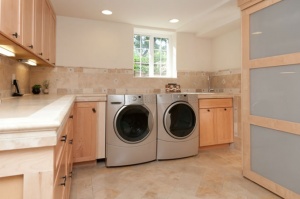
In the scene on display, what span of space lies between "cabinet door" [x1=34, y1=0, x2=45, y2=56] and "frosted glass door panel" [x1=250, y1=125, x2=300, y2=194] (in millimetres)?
2373

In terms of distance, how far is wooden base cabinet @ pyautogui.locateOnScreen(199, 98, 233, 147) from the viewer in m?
3.05

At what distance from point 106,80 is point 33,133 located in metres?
2.63

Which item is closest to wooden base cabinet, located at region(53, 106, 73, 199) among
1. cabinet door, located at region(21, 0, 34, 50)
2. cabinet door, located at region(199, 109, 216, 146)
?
cabinet door, located at region(21, 0, 34, 50)

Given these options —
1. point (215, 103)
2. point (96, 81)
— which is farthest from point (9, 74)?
point (215, 103)

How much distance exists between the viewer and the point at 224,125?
3.21m

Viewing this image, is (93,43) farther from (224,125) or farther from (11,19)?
(224,125)

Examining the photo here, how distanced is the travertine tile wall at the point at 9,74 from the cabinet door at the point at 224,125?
9.30 ft

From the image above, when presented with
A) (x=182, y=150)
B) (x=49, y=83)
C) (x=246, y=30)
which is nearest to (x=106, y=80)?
(x=49, y=83)

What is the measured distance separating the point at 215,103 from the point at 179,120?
75 centimetres

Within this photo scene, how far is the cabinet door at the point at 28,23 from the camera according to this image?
1.47m

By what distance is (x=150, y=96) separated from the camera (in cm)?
263

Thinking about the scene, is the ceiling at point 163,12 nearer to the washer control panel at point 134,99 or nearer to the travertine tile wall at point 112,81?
the travertine tile wall at point 112,81

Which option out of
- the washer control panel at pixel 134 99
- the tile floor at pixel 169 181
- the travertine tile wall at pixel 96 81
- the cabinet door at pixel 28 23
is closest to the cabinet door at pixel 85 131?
the tile floor at pixel 169 181

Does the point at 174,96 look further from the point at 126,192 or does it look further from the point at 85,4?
the point at 85,4
